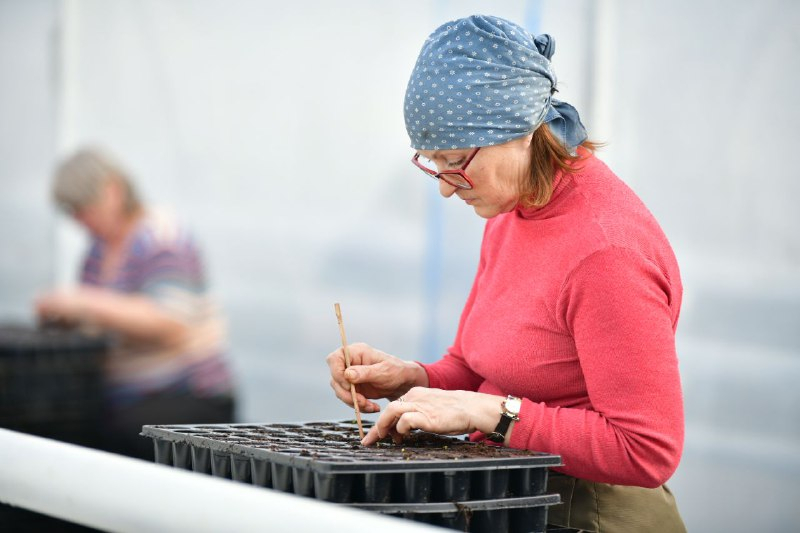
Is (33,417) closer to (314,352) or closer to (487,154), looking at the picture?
(314,352)

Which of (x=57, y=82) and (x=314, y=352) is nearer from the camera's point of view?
(x=314, y=352)

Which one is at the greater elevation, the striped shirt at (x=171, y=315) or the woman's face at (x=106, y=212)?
the woman's face at (x=106, y=212)

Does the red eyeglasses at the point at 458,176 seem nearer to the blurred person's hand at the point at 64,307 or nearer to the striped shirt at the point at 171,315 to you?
the striped shirt at the point at 171,315

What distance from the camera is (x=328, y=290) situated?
424 cm

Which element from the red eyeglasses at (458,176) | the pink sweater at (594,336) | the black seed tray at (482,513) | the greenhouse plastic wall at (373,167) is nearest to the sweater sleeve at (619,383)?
the pink sweater at (594,336)

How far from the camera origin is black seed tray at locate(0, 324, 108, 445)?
3.49m

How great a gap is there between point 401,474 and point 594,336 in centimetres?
35

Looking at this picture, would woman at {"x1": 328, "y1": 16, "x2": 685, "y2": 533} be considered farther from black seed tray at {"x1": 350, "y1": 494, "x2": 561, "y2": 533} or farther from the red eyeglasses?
black seed tray at {"x1": 350, "y1": 494, "x2": 561, "y2": 533}

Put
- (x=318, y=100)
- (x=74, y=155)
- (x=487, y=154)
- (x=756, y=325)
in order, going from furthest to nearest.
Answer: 1. (x=318, y=100)
2. (x=74, y=155)
3. (x=756, y=325)
4. (x=487, y=154)

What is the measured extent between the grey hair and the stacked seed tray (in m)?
2.67

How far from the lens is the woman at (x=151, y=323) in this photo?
11.7ft

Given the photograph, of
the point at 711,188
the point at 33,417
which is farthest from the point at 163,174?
the point at 711,188

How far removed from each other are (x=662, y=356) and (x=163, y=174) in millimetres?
3785

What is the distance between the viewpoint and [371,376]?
169 centimetres
